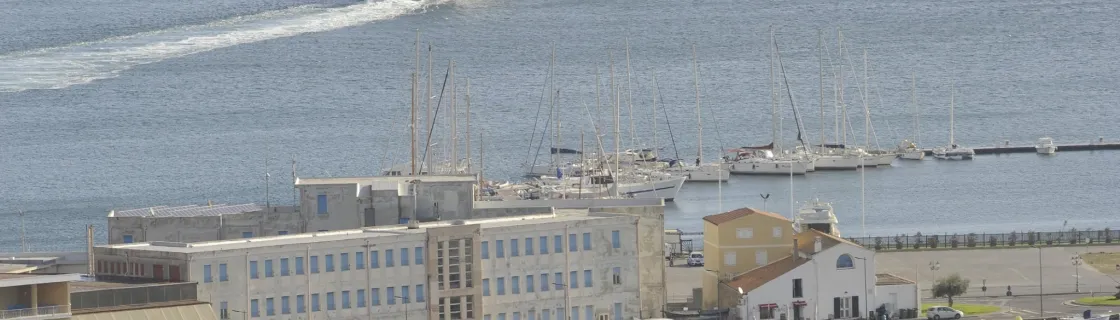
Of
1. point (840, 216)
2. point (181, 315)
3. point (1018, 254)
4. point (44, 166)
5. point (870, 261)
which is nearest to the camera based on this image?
point (181, 315)

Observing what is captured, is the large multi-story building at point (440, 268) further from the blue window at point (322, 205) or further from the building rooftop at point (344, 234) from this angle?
the blue window at point (322, 205)

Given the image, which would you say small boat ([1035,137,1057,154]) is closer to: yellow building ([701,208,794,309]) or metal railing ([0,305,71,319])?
yellow building ([701,208,794,309])

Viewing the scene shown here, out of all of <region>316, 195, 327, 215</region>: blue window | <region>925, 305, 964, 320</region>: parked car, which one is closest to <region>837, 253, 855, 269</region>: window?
<region>925, 305, 964, 320</region>: parked car

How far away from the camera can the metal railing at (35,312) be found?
68.6m

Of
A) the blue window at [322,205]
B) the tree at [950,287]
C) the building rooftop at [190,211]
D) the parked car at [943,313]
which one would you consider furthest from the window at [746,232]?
the building rooftop at [190,211]

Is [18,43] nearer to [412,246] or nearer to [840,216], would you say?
[840,216]

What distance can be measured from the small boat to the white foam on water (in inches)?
2099

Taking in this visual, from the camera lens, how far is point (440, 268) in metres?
84.1

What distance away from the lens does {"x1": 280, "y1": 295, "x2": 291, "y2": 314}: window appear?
8085 centimetres

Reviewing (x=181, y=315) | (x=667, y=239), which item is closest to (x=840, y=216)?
(x=667, y=239)

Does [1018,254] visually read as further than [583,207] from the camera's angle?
Yes

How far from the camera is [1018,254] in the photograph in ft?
→ 342

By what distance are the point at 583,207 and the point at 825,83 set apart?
79054 mm

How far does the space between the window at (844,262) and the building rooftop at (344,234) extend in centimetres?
736
